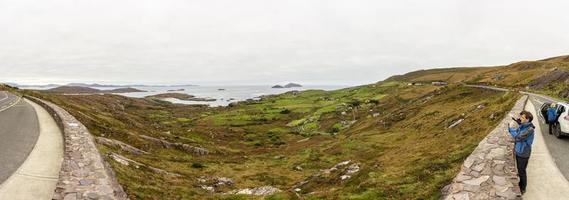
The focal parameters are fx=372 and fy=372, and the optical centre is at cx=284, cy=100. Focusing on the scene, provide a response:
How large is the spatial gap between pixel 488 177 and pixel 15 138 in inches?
1207

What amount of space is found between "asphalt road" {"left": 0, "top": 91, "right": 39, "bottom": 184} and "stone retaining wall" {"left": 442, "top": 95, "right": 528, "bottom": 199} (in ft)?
65.9

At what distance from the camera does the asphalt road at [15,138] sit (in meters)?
19.8

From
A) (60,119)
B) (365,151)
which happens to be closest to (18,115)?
(60,119)

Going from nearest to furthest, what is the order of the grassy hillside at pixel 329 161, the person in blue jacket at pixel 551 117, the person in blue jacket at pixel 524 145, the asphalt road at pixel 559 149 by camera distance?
the person in blue jacket at pixel 524 145, the asphalt road at pixel 559 149, the grassy hillside at pixel 329 161, the person in blue jacket at pixel 551 117

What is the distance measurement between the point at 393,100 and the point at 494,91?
51.7 metres

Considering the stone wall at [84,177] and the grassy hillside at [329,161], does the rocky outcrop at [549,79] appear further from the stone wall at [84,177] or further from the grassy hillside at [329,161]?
the stone wall at [84,177]

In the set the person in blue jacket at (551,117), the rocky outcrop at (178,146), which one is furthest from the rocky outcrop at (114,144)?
the person in blue jacket at (551,117)

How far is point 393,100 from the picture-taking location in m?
124

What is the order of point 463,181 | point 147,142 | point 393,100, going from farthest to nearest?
point 393,100 → point 147,142 → point 463,181

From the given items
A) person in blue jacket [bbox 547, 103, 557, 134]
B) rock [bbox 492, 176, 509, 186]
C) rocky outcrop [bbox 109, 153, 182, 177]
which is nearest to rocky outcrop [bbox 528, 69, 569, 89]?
person in blue jacket [bbox 547, 103, 557, 134]

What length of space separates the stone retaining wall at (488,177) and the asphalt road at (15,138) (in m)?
20.1

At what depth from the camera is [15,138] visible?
27281 millimetres

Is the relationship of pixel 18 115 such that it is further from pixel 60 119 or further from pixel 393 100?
pixel 393 100

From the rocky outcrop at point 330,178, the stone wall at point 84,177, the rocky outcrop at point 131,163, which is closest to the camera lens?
the stone wall at point 84,177
